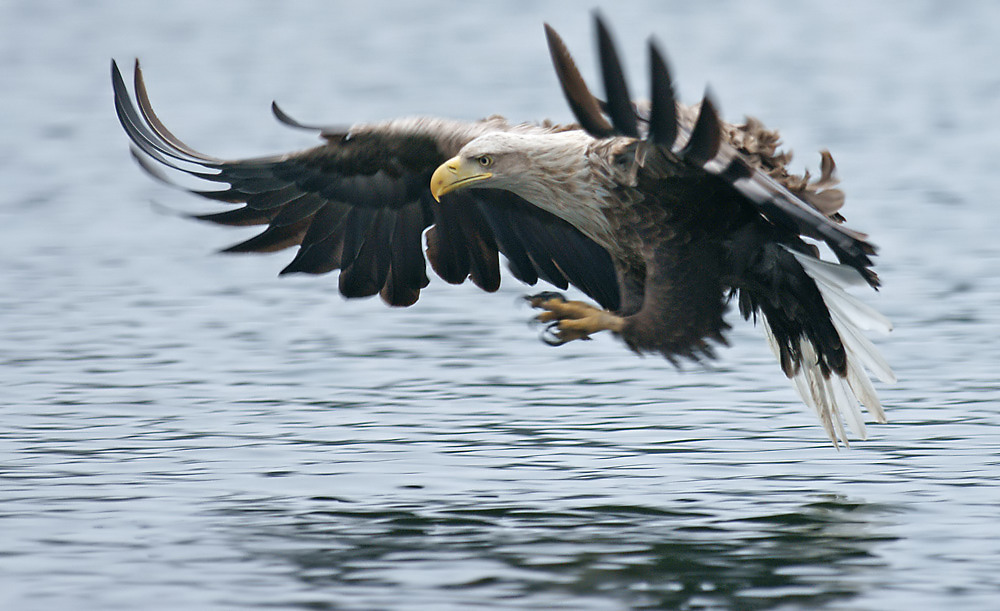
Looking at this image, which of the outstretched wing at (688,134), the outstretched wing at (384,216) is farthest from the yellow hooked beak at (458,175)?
the outstretched wing at (688,134)

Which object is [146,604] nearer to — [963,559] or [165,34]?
[963,559]

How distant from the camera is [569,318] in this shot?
20.8 feet

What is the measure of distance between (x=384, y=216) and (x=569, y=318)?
1.57m

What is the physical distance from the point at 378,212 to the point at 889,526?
2.53 m

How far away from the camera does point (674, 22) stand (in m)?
27.7

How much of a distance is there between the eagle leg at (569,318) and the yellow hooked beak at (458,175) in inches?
23.1

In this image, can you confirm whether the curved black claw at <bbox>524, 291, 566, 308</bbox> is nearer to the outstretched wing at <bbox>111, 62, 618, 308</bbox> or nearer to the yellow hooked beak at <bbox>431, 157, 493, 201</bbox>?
the yellow hooked beak at <bbox>431, 157, 493, 201</bbox>

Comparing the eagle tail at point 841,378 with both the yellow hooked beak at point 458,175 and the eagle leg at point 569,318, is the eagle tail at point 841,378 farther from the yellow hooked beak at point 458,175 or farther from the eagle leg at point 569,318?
the yellow hooked beak at point 458,175

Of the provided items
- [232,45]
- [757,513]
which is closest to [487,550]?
[757,513]

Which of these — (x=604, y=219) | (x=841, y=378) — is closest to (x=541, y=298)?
(x=604, y=219)

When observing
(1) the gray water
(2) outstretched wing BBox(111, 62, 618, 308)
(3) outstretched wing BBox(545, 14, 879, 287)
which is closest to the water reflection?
(1) the gray water

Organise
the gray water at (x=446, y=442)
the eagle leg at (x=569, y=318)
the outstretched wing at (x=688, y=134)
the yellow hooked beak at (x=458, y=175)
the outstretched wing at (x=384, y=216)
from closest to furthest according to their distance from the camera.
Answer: the outstretched wing at (x=688, y=134) → the gray water at (x=446, y=442) → the eagle leg at (x=569, y=318) → the yellow hooked beak at (x=458, y=175) → the outstretched wing at (x=384, y=216)

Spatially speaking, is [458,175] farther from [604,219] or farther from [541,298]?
[541,298]

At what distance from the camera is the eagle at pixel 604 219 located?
5.81 metres
